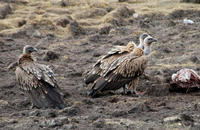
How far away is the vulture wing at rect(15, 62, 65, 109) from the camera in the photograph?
885cm

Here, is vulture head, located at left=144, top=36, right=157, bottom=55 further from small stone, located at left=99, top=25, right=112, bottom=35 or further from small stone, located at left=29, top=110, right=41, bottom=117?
small stone, located at left=99, top=25, right=112, bottom=35

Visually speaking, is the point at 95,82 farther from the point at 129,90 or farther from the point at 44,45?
the point at 44,45

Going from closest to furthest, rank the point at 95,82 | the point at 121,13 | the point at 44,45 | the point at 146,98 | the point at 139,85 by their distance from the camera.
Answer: the point at 146,98 → the point at 95,82 → the point at 139,85 → the point at 44,45 → the point at 121,13

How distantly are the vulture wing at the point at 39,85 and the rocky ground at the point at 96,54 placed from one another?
1.05 feet

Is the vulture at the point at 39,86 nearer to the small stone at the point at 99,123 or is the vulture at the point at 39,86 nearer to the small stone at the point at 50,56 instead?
the small stone at the point at 99,123

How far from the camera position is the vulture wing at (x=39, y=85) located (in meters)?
8.85

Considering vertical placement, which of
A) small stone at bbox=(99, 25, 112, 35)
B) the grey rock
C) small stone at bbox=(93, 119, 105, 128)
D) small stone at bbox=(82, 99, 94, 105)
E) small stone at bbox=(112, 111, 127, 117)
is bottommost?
small stone at bbox=(99, 25, 112, 35)

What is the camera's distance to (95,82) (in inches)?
397

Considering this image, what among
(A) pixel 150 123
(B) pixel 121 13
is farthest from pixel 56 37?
(A) pixel 150 123

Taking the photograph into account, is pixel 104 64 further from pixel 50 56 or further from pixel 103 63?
pixel 50 56

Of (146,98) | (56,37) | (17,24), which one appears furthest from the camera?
(17,24)

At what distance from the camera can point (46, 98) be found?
8.90 metres

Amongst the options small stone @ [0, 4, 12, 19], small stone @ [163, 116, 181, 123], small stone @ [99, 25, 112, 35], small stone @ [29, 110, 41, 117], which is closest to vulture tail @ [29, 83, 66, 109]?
small stone @ [29, 110, 41, 117]

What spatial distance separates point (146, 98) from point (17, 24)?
1016cm
